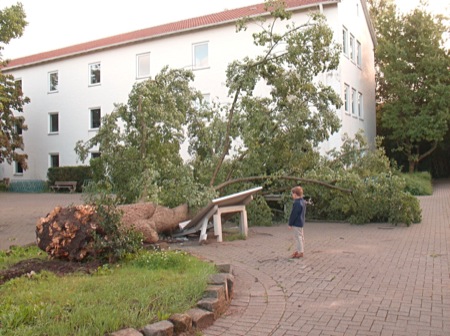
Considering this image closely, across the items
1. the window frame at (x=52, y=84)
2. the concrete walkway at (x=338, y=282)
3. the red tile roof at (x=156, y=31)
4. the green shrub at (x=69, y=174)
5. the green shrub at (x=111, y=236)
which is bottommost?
the concrete walkway at (x=338, y=282)

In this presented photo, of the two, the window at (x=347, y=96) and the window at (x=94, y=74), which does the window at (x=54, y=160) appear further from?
the window at (x=347, y=96)

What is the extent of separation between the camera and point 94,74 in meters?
29.8

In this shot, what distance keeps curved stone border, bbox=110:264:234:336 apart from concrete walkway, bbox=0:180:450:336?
99mm

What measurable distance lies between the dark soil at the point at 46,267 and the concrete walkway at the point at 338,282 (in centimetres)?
210

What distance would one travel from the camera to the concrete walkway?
4.52 m

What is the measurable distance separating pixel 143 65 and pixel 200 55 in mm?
3990

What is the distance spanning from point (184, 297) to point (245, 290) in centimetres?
124

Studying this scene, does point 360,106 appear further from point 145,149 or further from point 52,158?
point 52,158

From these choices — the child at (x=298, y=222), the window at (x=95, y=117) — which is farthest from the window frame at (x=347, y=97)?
the child at (x=298, y=222)

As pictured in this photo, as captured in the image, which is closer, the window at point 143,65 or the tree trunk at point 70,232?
the tree trunk at point 70,232

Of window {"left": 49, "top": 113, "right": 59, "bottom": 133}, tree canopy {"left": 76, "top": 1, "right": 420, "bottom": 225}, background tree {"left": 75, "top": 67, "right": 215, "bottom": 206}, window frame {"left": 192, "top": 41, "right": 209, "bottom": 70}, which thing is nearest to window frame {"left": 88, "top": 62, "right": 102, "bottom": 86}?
window {"left": 49, "top": 113, "right": 59, "bottom": 133}

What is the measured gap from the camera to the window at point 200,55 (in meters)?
25.2

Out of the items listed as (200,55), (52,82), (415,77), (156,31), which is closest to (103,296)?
(200,55)

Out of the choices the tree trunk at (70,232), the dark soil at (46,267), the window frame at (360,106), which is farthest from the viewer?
the window frame at (360,106)
